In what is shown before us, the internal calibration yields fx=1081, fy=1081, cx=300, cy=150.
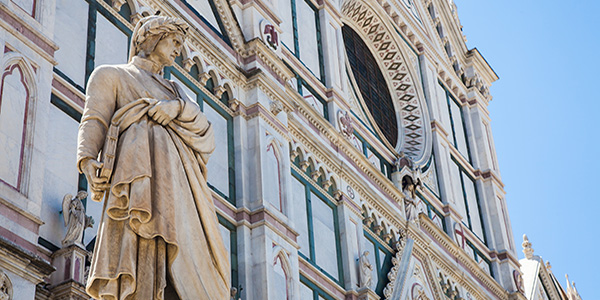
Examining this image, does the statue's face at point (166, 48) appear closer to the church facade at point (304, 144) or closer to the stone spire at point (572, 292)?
the church facade at point (304, 144)

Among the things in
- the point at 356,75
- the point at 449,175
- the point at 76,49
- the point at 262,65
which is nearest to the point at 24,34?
the point at 76,49

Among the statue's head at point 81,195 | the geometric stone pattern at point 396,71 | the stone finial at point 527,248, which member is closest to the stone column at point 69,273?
the statue's head at point 81,195

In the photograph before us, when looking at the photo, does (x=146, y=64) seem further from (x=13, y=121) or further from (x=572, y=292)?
(x=572, y=292)

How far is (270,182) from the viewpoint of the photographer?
13938 millimetres

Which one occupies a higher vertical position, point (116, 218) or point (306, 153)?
point (306, 153)

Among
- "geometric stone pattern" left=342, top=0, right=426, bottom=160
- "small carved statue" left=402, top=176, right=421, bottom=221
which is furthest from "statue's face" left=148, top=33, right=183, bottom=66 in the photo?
"geometric stone pattern" left=342, top=0, right=426, bottom=160

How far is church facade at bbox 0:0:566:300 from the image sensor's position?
9984 mm

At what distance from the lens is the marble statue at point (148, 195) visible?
5195 mm

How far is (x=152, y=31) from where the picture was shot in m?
6.03

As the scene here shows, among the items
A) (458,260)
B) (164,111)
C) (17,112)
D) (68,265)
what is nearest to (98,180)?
(164,111)

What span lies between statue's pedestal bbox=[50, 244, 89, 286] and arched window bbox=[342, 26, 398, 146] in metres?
10.8

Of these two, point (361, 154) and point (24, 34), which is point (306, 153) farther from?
point (24, 34)

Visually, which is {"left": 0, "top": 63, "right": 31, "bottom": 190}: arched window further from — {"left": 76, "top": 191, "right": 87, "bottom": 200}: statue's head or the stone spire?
the stone spire

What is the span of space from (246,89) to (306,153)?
1457 millimetres
